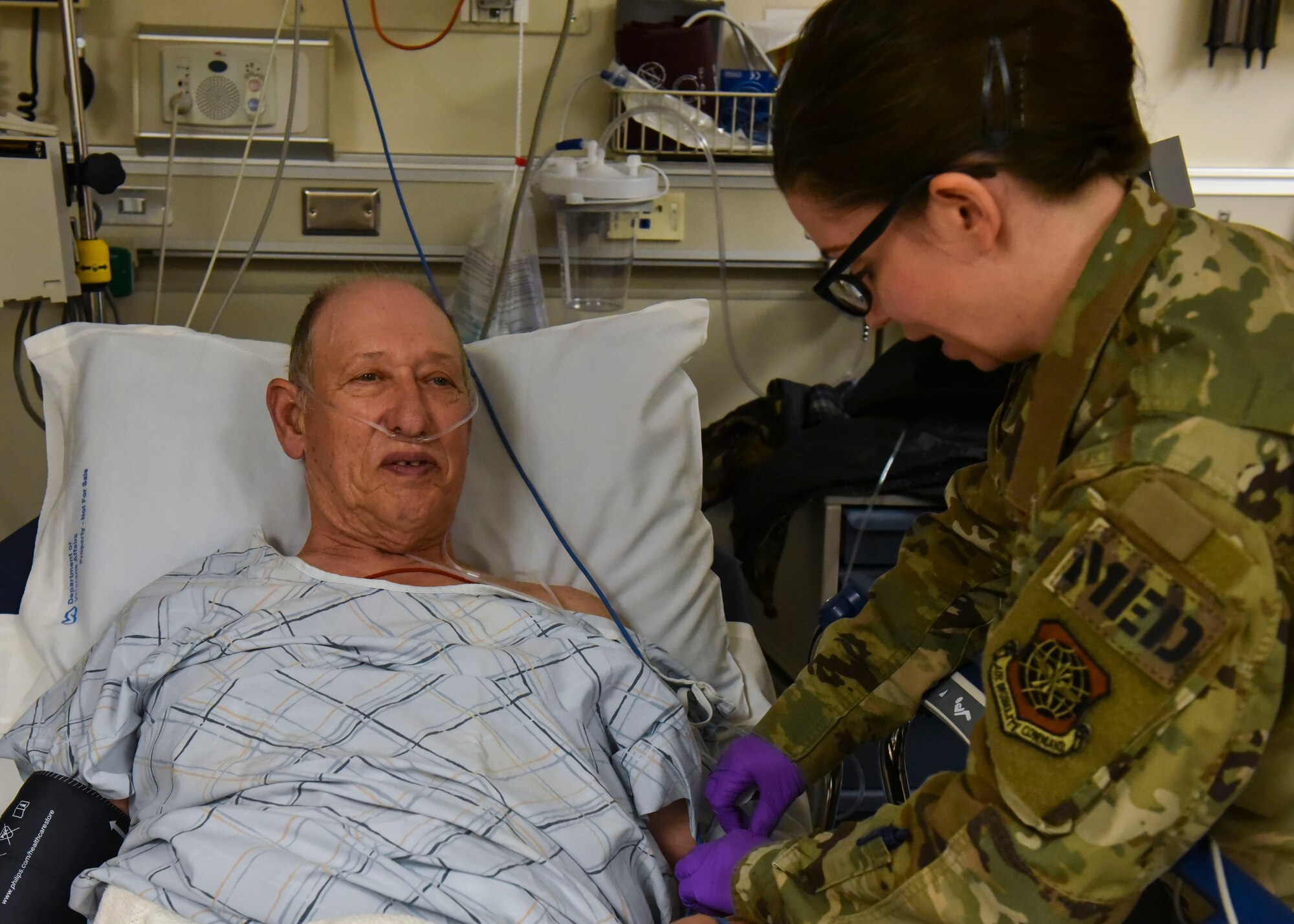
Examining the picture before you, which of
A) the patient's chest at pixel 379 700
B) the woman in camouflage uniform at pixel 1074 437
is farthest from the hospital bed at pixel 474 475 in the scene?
the woman in camouflage uniform at pixel 1074 437

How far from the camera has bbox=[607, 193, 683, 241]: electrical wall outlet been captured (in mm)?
2473

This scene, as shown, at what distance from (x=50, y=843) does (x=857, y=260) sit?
113cm

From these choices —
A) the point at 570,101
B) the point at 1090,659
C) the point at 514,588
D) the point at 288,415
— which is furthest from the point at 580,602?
the point at 570,101

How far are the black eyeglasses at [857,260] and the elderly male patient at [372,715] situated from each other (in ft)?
2.15

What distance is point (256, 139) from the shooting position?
2.39 m

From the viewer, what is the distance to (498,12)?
2422 millimetres

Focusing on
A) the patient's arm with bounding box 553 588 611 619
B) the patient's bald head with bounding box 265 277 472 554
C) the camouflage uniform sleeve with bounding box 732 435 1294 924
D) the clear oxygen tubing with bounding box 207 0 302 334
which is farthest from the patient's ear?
the camouflage uniform sleeve with bounding box 732 435 1294 924

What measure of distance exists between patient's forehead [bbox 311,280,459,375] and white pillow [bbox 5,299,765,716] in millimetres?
190

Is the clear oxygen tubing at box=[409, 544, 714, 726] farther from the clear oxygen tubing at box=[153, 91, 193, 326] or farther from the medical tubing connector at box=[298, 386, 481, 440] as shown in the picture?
the clear oxygen tubing at box=[153, 91, 193, 326]

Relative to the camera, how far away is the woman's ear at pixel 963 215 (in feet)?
2.80

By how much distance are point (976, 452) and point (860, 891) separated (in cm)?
127

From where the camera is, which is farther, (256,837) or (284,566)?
(284,566)

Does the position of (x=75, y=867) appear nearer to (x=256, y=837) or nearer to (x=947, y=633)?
(x=256, y=837)

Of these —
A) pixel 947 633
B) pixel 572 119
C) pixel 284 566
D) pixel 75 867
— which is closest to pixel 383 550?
pixel 284 566
